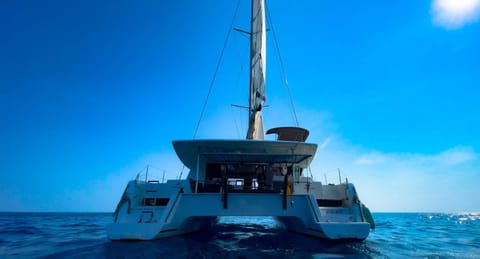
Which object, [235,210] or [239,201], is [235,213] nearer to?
[235,210]

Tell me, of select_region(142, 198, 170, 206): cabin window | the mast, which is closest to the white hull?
select_region(142, 198, 170, 206): cabin window

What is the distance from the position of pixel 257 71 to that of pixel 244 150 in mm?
7021

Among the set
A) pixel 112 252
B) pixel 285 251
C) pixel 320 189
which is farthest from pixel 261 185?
pixel 112 252

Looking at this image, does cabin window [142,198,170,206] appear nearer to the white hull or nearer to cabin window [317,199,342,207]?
the white hull

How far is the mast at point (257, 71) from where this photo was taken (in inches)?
554

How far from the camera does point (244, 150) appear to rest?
10094 mm

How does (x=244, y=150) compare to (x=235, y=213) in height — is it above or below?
above

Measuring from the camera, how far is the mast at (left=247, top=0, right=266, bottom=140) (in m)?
14.1

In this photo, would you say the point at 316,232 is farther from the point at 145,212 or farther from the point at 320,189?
the point at 145,212

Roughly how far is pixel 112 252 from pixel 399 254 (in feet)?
27.1

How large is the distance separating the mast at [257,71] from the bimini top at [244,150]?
292 cm

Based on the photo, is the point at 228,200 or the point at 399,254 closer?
the point at 399,254

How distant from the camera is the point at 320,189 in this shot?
10.4m

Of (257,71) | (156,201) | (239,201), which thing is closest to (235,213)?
(239,201)
